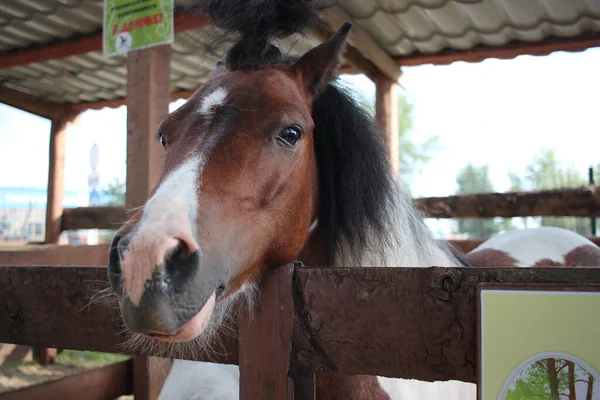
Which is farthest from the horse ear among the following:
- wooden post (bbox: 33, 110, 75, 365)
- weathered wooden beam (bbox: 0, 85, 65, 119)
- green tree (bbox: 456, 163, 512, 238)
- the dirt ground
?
green tree (bbox: 456, 163, 512, 238)

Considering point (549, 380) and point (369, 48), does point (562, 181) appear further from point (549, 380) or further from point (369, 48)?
point (549, 380)

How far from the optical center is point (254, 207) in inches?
54.4

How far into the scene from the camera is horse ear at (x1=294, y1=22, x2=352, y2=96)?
1.76m

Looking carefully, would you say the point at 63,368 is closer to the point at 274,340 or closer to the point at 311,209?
the point at 311,209

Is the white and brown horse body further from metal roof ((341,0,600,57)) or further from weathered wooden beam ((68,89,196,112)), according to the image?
weathered wooden beam ((68,89,196,112))

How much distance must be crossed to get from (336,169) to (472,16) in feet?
9.82

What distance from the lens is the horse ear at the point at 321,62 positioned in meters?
1.76

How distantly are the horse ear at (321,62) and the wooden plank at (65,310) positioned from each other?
3.22 ft

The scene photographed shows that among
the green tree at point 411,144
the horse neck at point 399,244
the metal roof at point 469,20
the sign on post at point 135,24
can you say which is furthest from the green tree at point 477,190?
the horse neck at point 399,244

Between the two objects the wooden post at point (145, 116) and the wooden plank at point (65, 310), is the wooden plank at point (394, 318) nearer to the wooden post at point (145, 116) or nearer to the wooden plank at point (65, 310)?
the wooden plank at point (65, 310)

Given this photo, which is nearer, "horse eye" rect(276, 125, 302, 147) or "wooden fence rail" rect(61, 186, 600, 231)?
"horse eye" rect(276, 125, 302, 147)

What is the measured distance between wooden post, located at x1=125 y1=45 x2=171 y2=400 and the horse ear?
4.66 feet

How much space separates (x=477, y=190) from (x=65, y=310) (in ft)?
69.0

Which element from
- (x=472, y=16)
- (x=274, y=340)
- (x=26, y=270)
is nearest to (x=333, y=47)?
(x=274, y=340)
